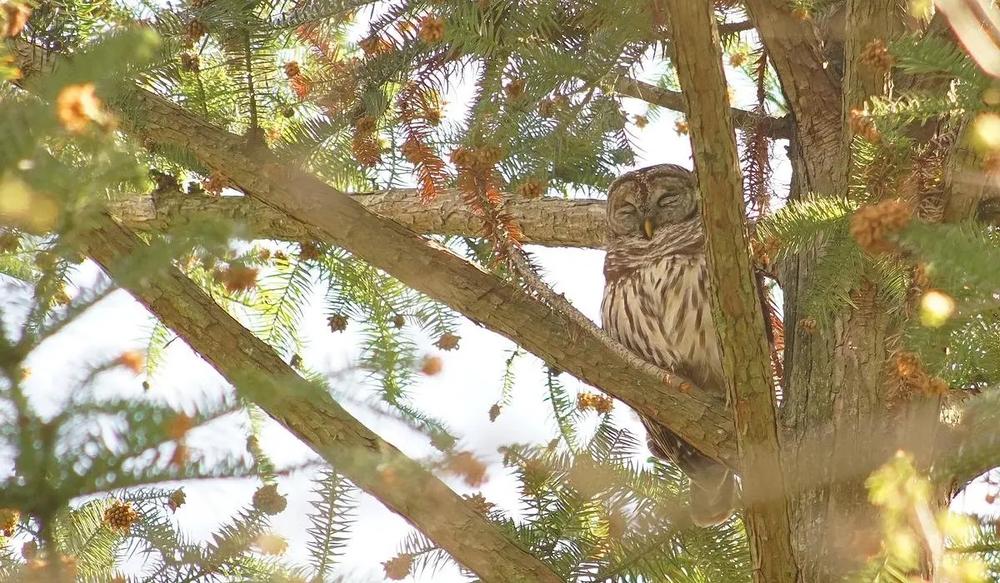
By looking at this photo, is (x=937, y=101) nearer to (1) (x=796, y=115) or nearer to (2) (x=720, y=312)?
(2) (x=720, y=312)

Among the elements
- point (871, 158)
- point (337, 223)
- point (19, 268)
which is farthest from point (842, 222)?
point (19, 268)

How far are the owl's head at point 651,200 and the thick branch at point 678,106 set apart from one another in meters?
0.64

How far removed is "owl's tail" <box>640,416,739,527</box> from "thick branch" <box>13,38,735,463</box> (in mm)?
143

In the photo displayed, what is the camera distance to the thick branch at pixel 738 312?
146 centimetres

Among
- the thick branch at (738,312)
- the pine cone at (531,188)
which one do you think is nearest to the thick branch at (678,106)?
the pine cone at (531,188)

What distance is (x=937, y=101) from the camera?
122 centimetres

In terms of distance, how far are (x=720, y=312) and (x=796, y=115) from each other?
894 mm

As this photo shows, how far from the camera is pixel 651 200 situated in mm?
3527

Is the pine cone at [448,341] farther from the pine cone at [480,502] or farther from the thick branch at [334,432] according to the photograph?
the thick branch at [334,432]

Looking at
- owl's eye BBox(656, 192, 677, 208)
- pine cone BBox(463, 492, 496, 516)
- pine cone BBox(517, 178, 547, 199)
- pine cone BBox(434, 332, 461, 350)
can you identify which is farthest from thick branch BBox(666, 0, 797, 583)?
owl's eye BBox(656, 192, 677, 208)

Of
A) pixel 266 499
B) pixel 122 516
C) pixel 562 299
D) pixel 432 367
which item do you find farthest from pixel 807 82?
pixel 122 516

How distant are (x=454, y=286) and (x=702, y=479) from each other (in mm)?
911

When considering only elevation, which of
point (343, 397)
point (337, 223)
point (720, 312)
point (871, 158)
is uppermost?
point (337, 223)

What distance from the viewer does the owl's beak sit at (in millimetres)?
3404
